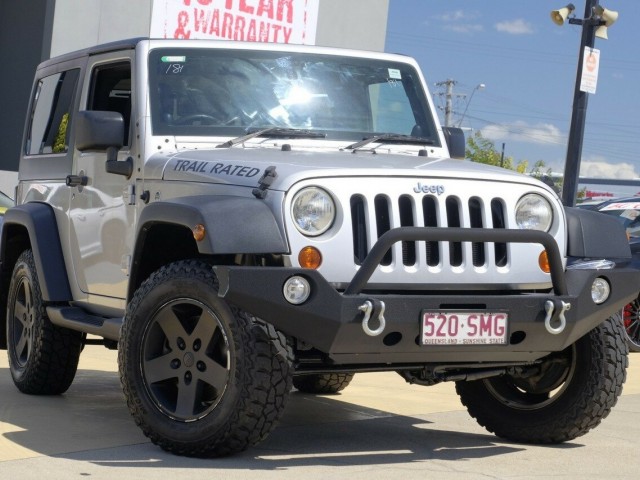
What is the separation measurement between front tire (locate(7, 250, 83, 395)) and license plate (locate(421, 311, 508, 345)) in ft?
9.13

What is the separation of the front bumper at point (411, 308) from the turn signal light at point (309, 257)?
163 mm

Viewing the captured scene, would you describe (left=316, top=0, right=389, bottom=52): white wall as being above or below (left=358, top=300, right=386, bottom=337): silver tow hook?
above

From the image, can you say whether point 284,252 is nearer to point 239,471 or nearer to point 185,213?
point 185,213

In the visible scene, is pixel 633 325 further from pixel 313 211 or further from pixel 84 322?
pixel 313 211

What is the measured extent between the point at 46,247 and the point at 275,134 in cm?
166

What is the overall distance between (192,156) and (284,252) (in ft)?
3.38

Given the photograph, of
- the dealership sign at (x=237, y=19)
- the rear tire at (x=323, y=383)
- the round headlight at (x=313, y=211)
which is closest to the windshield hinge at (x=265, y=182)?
the round headlight at (x=313, y=211)

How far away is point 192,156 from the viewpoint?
5891 millimetres

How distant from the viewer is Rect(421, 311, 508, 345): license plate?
5191mm

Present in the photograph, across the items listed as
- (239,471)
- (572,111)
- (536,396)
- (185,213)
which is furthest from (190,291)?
(572,111)

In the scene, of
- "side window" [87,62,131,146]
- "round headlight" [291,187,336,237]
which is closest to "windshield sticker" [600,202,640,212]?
"side window" [87,62,131,146]

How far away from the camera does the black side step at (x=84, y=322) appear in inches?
249

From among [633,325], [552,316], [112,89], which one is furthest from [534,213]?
[633,325]

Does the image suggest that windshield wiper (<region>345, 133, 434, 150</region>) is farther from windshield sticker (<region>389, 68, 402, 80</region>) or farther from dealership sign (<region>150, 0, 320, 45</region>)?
dealership sign (<region>150, 0, 320, 45</region>)
